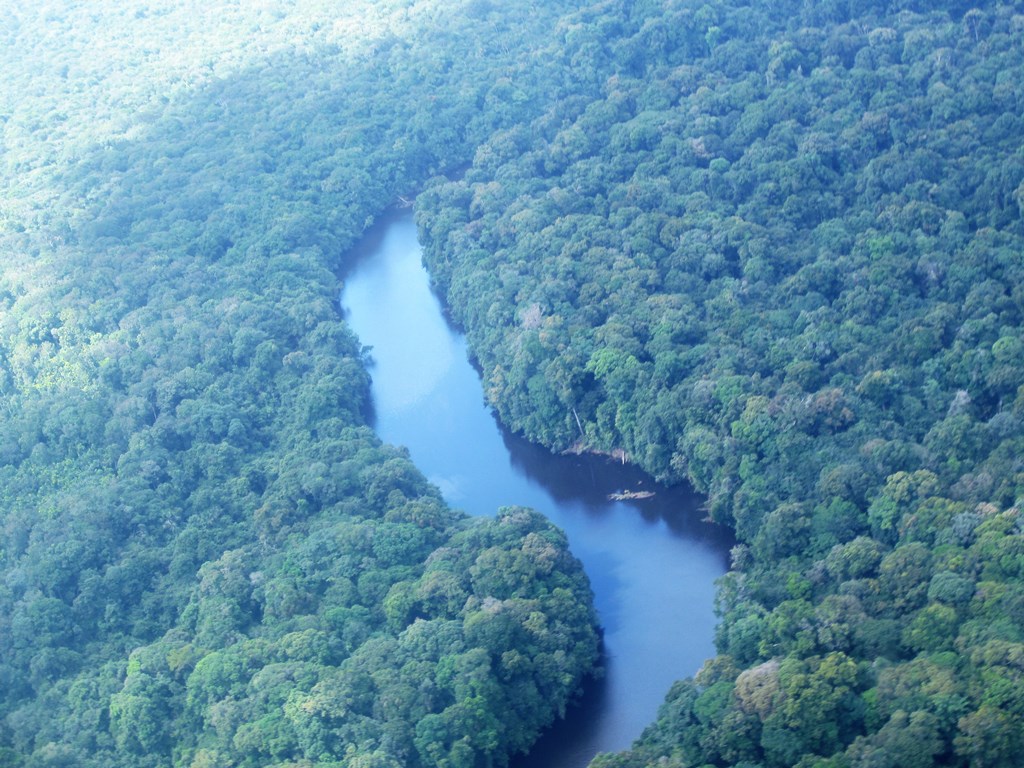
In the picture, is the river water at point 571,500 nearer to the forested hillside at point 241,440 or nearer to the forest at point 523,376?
the forest at point 523,376

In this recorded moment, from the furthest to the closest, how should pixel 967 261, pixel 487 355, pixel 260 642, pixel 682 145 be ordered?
pixel 682 145 → pixel 487 355 → pixel 967 261 → pixel 260 642

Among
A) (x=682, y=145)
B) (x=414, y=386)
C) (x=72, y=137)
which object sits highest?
(x=72, y=137)

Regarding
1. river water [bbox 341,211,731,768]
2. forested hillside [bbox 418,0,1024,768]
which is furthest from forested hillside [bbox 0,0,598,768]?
forested hillside [bbox 418,0,1024,768]

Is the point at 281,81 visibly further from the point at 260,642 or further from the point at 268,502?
the point at 260,642

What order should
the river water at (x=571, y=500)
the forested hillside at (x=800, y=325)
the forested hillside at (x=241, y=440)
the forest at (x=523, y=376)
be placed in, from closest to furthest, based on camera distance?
the forested hillside at (x=800, y=325) < the forest at (x=523, y=376) < the forested hillside at (x=241, y=440) < the river water at (x=571, y=500)

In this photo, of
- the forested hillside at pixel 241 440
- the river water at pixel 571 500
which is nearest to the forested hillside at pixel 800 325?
the river water at pixel 571 500

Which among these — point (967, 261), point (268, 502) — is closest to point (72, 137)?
point (268, 502)

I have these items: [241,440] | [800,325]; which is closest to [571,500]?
[800,325]
